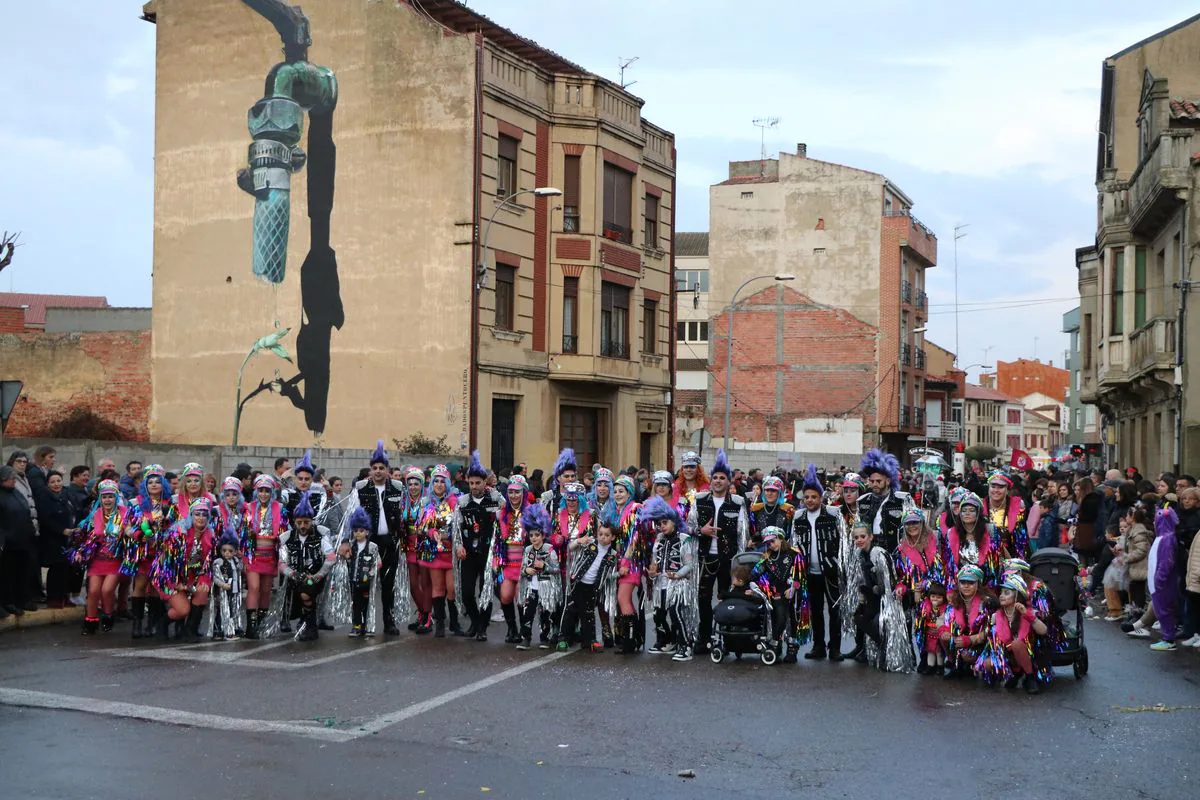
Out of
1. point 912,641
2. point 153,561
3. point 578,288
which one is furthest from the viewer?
point 578,288

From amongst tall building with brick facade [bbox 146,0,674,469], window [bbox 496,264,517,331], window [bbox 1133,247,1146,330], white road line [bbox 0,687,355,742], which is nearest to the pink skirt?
white road line [bbox 0,687,355,742]

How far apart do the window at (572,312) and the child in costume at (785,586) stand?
20518mm

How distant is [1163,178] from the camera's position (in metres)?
26.3

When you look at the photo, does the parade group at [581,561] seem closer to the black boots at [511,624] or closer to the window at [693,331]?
the black boots at [511,624]

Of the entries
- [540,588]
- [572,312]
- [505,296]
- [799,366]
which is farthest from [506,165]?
[799,366]

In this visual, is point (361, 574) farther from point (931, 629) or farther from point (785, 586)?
point (931, 629)

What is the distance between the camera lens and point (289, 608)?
46.9 feet

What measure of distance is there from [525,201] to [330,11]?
6446mm

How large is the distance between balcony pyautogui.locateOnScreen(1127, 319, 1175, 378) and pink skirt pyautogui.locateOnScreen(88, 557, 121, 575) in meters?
21.1

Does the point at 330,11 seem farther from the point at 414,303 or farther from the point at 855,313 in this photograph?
the point at 855,313

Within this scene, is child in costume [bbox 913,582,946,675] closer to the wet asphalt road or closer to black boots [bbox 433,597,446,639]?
the wet asphalt road

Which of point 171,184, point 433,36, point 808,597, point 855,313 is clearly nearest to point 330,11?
point 433,36

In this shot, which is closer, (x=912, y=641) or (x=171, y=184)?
(x=912, y=641)

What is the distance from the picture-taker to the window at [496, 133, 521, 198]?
3106cm
